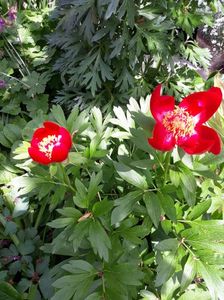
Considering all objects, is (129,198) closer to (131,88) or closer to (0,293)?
(0,293)

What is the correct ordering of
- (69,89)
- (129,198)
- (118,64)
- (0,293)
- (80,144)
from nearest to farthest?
(129,198), (0,293), (80,144), (118,64), (69,89)

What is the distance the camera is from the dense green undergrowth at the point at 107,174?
115 cm

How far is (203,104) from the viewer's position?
107cm

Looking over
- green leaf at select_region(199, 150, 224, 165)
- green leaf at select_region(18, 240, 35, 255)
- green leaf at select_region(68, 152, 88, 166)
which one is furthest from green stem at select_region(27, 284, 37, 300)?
green leaf at select_region(199, 150, 224, 165)

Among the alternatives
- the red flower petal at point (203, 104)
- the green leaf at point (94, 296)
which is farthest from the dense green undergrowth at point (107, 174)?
the red flower petal at point (203, 104)

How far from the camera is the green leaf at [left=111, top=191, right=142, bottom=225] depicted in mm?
1112

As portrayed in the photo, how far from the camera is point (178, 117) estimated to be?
1.02m

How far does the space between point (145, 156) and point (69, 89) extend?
31.9 inches

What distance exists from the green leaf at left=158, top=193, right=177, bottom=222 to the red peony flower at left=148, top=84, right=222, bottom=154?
0.20 metres

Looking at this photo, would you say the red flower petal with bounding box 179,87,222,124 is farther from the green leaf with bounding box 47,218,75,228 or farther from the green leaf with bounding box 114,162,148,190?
the green leaf with bounding box 47,218,75,228

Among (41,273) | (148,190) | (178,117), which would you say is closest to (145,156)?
(148,190)

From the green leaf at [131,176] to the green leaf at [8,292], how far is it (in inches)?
23.4

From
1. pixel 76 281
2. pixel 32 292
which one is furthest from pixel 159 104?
pixel 32 292

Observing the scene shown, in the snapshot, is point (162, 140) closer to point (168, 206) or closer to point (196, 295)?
point (168, 206)
